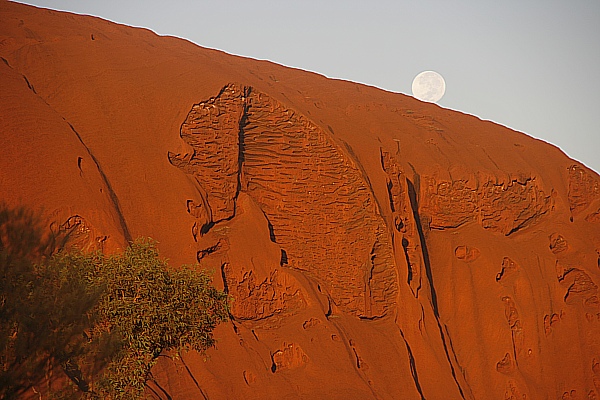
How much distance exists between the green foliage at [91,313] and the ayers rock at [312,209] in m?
3.41

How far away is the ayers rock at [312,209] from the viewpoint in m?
18.0

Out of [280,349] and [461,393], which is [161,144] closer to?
[280,349]

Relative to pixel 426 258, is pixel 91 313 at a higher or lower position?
higher

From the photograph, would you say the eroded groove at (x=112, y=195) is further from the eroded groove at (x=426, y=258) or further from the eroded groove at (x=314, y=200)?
the eroded groove at (x=426, y=258)

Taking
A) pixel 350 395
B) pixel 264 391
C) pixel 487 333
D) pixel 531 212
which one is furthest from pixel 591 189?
pixel 264 391

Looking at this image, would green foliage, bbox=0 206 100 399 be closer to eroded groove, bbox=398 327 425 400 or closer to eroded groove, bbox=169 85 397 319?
eroded groove, bbox=169 85 397 319

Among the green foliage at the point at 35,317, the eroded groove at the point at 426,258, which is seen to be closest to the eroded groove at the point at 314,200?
the eroded groove at the point at 426,258

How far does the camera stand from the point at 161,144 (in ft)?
63.0

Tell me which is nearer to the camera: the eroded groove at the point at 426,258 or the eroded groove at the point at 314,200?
the eroded groove at the point at 314,200

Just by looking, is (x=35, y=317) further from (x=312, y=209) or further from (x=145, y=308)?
(x=312, y=209)

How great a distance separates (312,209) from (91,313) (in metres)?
12.6

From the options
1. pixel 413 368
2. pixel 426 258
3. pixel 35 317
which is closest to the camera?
pixel 35 317

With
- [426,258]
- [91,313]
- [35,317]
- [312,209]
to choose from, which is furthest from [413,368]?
[35,317]

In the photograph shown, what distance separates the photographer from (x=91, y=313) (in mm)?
10602
